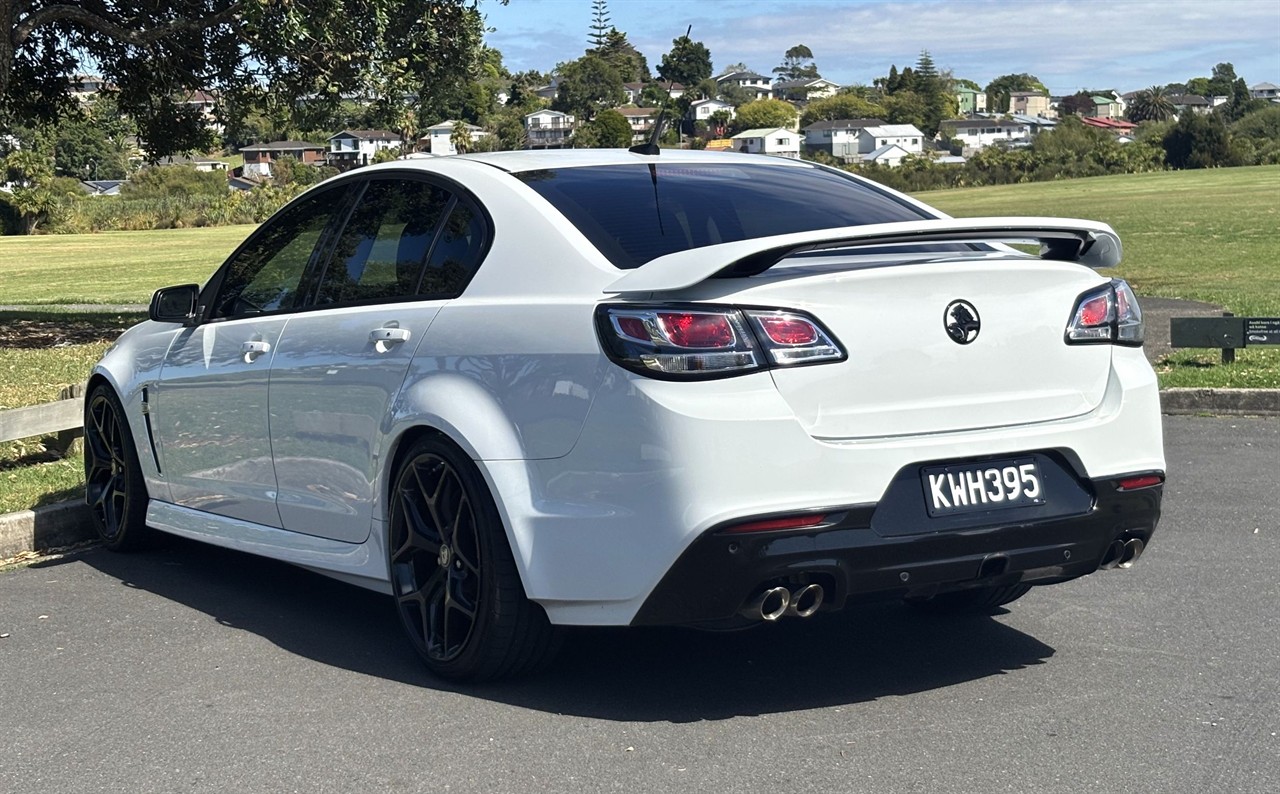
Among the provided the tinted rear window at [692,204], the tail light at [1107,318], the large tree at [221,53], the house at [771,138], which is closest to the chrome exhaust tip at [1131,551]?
the tail light at [1107,318]

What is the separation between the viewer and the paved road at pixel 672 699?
158 inches

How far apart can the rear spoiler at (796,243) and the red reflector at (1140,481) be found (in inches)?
29.8

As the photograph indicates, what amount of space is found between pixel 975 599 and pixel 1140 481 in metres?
1.06

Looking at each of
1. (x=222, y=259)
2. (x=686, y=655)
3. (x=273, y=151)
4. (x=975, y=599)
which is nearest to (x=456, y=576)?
(x=686, y=655)

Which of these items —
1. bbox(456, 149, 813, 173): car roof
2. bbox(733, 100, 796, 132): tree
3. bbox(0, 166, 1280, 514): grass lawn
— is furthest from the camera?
bbox(733, 100, 796, 132): tree

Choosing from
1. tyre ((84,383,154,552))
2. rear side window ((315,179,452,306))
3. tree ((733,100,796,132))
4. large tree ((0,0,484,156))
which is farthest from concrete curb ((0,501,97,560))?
tree ((733,100,796,132))

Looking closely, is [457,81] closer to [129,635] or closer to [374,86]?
[374,86]

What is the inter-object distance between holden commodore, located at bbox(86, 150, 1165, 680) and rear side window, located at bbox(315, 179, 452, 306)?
0.6 inches

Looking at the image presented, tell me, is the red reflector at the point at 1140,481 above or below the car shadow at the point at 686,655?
above

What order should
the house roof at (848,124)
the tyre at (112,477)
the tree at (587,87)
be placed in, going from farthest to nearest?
the house roof at (848,124) < the tree at (587,87) < the tyre at (112,477)

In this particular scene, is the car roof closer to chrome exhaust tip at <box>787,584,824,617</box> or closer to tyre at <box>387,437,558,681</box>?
tyre at <box>387,437,558,681</box>

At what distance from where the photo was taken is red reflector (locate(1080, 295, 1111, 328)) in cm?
466

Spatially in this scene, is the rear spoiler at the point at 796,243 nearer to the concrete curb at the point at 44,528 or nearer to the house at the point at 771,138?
the concrete curb at the point at 44,528

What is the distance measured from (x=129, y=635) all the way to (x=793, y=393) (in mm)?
2757
